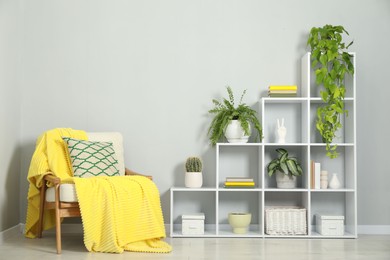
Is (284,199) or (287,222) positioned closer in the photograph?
(287,222)

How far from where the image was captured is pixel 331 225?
480 cm

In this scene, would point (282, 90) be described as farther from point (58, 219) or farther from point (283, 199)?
point (58, 219)

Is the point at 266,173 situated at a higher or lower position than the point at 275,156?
lower

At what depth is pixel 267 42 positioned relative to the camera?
5.17 metres

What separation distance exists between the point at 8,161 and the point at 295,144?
92.1 inches

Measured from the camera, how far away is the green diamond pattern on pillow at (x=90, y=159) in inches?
176

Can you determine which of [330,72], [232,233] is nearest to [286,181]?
[232,233]

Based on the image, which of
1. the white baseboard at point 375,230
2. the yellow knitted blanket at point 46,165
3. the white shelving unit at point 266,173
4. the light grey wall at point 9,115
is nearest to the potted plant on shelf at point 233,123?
the white shelving unit at point 266,173

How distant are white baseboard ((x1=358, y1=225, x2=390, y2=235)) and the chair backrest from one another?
6.93 feet

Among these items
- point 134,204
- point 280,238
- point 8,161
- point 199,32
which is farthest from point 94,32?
point 280,238

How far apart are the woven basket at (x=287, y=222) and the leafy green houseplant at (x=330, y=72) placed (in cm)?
55

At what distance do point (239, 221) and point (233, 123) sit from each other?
807 millimetres

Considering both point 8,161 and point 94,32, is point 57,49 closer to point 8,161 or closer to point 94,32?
point 94,32

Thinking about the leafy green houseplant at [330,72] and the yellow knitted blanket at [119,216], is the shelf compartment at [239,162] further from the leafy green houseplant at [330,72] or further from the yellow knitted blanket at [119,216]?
the yellow knitted blanket at [119,216]
